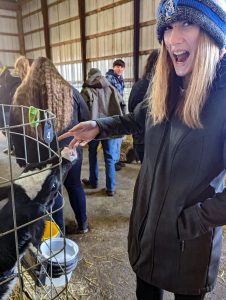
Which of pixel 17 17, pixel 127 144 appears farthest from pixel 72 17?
pixel 127 144

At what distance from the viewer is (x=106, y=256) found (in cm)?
206

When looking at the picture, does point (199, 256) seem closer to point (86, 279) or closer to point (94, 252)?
A: point (86, 279)

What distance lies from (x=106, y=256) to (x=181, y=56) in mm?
1639

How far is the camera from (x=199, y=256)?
888 millimetres

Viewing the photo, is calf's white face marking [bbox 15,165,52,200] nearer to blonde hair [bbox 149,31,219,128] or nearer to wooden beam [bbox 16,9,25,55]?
blonde hair [bbox 149,31,219,128]

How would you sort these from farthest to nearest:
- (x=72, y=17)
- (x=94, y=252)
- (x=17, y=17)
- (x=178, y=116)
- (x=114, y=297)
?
(x=17, y=17) → (x=72, y=17) → (x=94, y=252) → (x=114, y=297) → (x=178, y=116)

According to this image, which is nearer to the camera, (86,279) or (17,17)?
(86,279)

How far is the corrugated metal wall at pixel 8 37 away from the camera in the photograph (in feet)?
31.4

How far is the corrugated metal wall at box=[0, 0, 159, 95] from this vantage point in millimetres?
5469

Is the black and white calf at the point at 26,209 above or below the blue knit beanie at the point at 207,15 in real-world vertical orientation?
below

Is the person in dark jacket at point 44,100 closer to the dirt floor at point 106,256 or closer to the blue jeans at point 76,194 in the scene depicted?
the blue jeans at point 76,194

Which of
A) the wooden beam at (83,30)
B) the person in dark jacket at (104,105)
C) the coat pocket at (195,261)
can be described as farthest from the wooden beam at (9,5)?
the coat pocket at (195,261)

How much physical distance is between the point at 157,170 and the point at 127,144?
4.30 meters

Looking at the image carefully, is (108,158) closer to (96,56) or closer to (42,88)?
(42,88)
